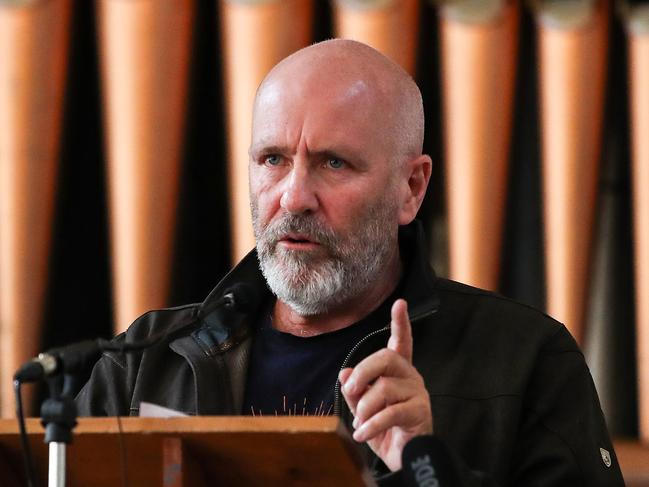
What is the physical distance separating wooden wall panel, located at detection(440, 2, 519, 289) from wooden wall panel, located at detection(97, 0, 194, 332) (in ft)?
1.74

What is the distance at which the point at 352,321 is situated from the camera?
187 cm

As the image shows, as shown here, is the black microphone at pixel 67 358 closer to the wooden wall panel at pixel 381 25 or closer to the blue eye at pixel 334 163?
the blue eye at pixel 334 163

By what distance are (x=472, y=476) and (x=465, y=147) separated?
1089 millimetres

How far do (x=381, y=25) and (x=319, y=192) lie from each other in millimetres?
753

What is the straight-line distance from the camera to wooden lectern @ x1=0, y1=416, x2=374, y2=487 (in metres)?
1.21

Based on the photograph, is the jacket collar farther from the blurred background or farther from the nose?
the blurred background

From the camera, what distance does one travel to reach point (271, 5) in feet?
8.07

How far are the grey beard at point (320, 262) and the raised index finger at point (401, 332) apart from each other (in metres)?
0.33

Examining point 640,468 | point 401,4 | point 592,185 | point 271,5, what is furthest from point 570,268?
point 271,5

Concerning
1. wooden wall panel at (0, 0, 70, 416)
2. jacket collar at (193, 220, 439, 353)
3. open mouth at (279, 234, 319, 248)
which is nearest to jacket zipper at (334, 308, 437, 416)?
jacket collar at (193, 220, 439, 353)

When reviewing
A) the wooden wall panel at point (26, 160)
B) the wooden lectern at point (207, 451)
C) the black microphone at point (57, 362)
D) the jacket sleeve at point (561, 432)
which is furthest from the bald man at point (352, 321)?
the wooden wall panel at point (26, 160)

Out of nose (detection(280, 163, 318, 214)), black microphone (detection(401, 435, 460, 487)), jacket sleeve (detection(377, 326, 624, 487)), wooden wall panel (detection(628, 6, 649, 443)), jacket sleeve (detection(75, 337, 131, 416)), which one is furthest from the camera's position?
wooden wall panel (detection(628, 6, 649, 443))

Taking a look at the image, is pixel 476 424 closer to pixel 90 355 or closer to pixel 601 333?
pixel 90 355

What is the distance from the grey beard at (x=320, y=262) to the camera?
179 cm
